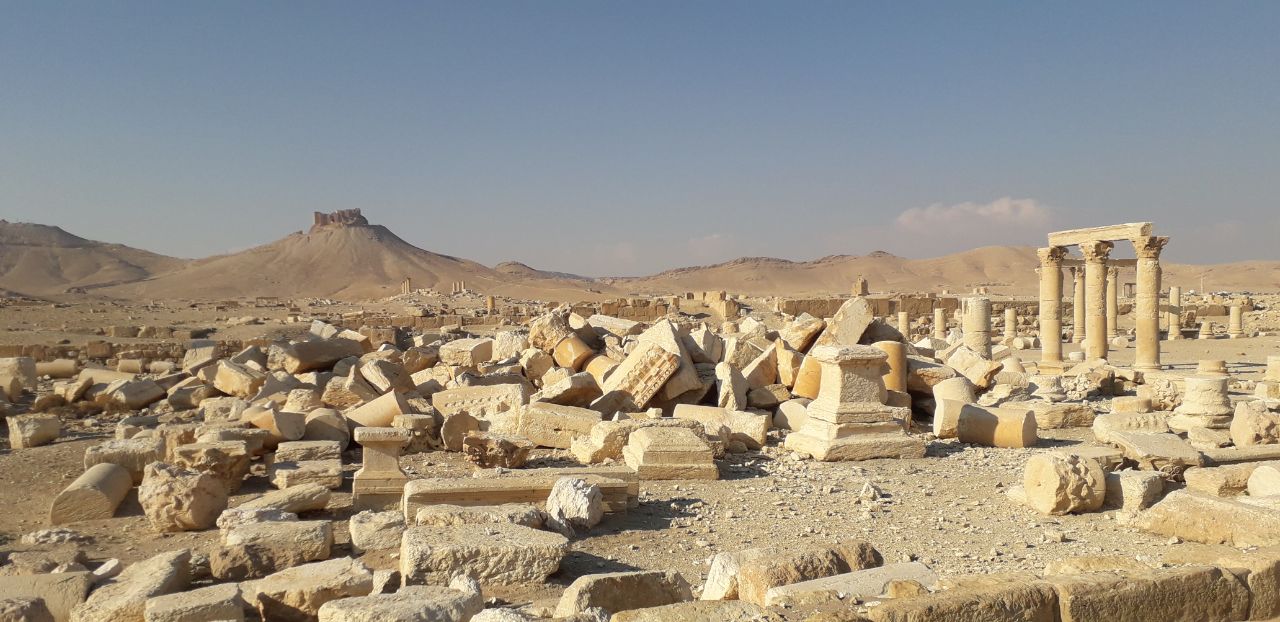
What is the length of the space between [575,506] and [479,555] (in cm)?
124

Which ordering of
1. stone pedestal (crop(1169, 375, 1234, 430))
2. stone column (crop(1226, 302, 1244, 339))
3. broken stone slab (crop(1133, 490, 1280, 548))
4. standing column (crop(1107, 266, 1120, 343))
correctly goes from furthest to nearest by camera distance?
stone column (crop(1226, 302, 1244, 339)), standing column (crop(1107, 266, 1120, 343)), stone pedestal (crop(1169, 375, 1234, 430)), broken stone slab (crop(1133, 490, 1280, 548))

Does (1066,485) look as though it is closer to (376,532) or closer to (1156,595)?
(1156,595)

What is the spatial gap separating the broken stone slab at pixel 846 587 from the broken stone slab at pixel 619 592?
53cm

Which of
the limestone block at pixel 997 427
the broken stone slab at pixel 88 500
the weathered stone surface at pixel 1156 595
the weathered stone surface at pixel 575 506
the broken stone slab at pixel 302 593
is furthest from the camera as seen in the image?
the limestone block at pixel 997 427

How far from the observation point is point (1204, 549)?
4180 mm

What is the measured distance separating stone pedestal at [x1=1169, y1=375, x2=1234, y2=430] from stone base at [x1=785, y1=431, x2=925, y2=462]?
11.9 feet

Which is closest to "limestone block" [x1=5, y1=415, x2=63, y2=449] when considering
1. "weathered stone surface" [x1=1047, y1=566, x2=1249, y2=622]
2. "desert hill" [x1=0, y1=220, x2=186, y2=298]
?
"weathered stone surface" [x1=1047, y1=566, x2=1249, y2=622]

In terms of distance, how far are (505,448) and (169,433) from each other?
335 centimetres

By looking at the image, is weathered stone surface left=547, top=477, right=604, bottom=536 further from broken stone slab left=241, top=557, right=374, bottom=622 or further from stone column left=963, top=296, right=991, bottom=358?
stone column left=963, top=296, right=991, bottom=358

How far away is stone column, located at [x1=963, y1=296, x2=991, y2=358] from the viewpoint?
16703mm

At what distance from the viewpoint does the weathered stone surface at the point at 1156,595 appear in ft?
10.8

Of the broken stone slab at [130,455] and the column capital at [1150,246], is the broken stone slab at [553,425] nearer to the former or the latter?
the broken stone slab at [130,455]

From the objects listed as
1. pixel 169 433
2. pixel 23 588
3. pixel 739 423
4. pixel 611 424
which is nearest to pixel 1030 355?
pixel 739 423

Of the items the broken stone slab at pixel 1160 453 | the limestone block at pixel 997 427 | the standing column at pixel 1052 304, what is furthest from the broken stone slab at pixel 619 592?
the standing column at pixel 1052 304
